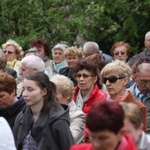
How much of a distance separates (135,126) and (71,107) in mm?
2499

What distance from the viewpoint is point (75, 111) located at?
24.2ft

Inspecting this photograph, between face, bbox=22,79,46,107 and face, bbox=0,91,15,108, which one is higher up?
face, bbox=22,79,46,107

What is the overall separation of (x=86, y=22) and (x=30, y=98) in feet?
31.8

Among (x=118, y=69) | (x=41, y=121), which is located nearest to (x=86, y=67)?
(x=118, y=69)

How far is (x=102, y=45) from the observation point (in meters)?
18.4

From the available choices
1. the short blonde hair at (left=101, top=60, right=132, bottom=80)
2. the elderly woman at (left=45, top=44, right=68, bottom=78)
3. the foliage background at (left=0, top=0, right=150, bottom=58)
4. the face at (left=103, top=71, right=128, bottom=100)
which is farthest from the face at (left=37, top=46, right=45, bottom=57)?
the face at (left=103, top=71, right=128, bottom=100)

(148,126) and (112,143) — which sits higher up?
(112,143)

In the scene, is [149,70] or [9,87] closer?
[9,87]

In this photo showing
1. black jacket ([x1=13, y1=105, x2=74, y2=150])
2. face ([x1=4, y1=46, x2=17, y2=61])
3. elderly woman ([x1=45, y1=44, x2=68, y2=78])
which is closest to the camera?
black jacket ([x1=13, y1=105, x2=74, y2=150])

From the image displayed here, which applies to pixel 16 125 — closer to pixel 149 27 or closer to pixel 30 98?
pixel 30 98

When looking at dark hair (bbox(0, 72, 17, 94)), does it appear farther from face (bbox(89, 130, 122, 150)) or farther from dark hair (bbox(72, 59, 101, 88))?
face (bbox(89, 130, 122, 150))

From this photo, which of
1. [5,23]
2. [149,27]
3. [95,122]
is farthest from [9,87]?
[149,27]

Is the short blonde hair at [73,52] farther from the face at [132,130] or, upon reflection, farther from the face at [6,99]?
the face at [132,130]

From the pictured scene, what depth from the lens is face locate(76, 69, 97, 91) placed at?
839 centimetres
